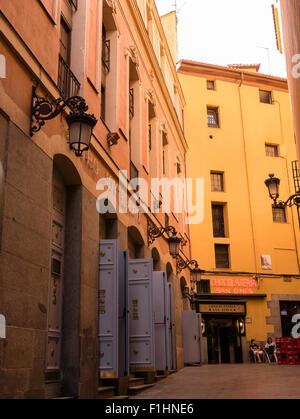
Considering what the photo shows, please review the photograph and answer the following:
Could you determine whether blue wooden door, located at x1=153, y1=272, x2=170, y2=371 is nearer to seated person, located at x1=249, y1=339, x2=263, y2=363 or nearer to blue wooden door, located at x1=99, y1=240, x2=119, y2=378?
blue wooden door, located at x1=99, y1=240, x2=119, y2=378

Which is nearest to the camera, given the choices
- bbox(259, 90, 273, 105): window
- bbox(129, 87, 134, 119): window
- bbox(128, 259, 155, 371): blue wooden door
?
bbox(128, 259, 155, 371): blue wooden door

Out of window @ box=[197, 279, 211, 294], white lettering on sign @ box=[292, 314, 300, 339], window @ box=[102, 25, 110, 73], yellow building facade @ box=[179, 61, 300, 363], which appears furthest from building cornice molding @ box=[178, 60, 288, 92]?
window @ box=[102, 25, 110, 73]

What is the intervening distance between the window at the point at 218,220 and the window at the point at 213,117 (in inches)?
202

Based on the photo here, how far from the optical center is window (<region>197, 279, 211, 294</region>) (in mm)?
25158

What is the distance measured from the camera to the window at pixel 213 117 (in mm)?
29000

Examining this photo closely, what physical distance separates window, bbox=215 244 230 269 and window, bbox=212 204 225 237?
0.68 m

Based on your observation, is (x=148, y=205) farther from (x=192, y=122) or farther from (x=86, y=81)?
(x=192, y=122)

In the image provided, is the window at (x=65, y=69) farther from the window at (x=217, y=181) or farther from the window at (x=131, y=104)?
the window at (x=217, y=181)

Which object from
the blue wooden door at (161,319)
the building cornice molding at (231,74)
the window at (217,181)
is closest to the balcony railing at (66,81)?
the blue wooden door at (161,319)

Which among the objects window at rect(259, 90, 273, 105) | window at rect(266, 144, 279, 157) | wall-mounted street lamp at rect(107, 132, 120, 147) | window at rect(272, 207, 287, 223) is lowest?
wall-mounted street lamp at rect(107, 132, 120, 147)

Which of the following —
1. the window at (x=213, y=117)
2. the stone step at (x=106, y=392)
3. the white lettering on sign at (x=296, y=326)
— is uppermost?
the window at (x=213, y=117)

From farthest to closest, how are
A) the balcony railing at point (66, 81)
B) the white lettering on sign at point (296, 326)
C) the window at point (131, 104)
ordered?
the white lettering on sign at point (296, 326)
the window at point (131, 104)
the balcony railing at point (66, 81)

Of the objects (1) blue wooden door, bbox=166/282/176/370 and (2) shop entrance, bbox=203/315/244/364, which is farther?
(2) shop entrance, bbox=203/315/244/364

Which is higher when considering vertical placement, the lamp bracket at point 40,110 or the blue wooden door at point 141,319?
the lamp bracket at point 40,110
